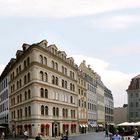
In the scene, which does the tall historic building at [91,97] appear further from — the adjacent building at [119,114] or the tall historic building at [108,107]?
the adjacent building at [119,114]

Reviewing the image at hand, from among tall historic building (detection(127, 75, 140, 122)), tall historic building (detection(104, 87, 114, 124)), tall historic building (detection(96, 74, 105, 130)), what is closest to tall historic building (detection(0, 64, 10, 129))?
tall historic building (detection(96, 74, 105, 130))

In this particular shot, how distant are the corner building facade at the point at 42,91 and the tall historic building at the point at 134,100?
54.7 m

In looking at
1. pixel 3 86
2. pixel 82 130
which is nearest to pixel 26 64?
pixel 3 86

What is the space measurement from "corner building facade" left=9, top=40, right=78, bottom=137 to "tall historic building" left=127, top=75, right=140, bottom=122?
5468cm

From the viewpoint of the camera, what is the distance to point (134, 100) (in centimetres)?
14625

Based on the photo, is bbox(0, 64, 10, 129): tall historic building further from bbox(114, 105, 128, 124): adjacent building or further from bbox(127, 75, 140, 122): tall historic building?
bbox(114, 105, 128, 124): adjacent building

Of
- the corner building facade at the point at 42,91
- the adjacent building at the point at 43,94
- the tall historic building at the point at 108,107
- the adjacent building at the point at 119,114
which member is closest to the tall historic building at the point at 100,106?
the tall historic building at the point at 108,107

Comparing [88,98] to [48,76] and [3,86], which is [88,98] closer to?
[3,86]

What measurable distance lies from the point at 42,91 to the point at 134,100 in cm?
7806

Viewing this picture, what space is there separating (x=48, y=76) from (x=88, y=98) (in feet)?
144

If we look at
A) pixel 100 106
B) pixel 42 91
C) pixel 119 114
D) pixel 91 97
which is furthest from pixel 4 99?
pixel 119 114

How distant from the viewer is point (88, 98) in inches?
4685

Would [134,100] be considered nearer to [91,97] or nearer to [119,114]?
[91,97]

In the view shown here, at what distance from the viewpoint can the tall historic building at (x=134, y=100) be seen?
474ft
